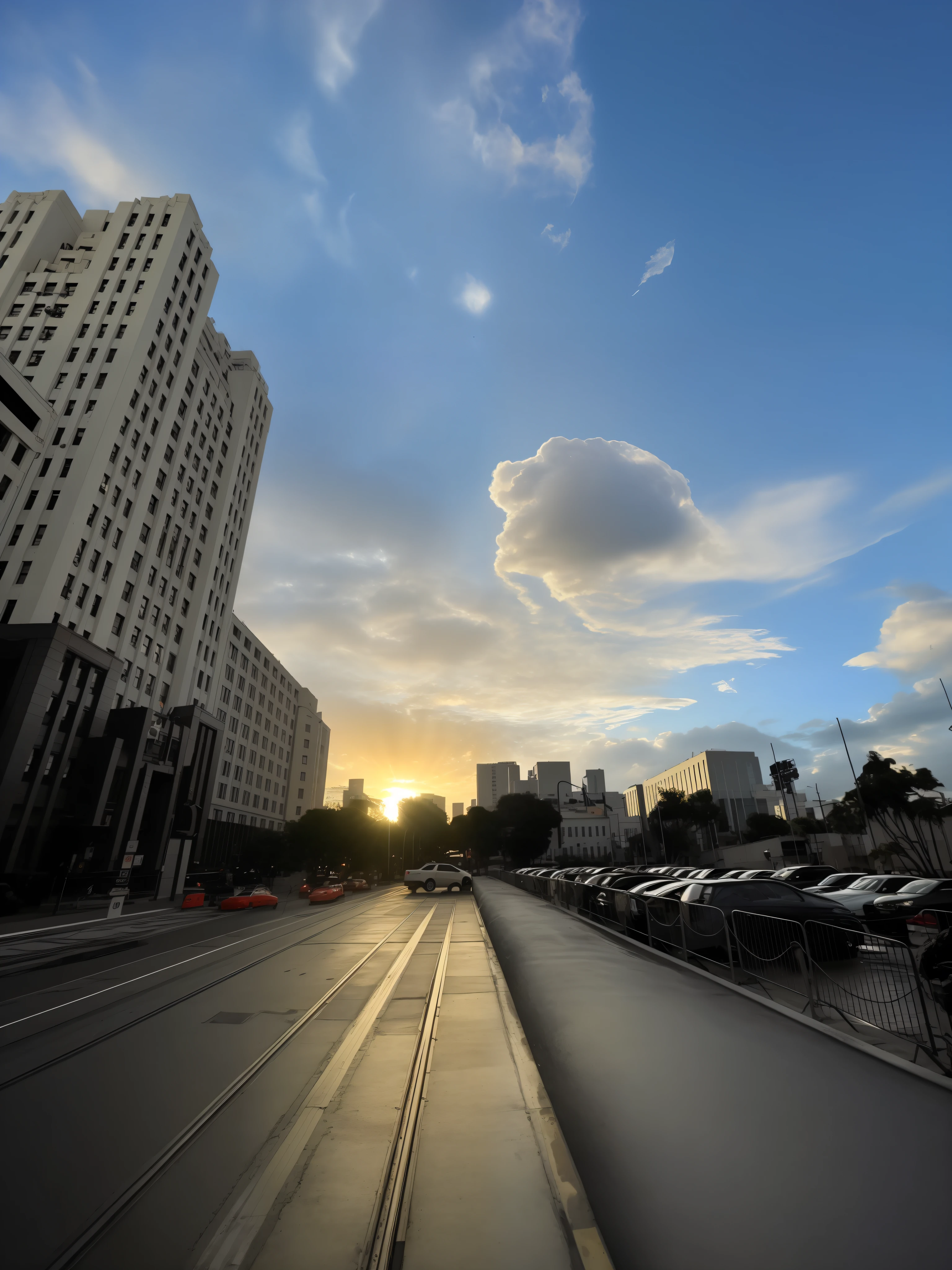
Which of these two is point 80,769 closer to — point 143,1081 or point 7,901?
point 7,901

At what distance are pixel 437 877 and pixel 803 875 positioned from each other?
26753 mm

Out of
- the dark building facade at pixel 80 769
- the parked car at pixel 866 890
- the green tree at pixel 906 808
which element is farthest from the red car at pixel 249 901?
the green tree at pixel 906 808

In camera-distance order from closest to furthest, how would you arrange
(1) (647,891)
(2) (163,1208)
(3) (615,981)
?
(2) (163,1208) → (3) (615,981) → (1) (647,891)

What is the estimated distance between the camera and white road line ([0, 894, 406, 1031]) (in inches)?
292

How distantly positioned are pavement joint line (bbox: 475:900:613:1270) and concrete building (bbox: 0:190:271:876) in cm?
3634

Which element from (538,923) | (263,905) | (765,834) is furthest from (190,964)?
(765,834)

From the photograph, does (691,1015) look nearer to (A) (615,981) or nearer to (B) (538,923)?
(A) (615,981)

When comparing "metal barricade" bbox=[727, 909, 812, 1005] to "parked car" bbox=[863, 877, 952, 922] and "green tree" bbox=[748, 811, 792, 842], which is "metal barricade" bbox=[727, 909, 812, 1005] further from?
"green tree" bbox=[748, 811, 792, 842]

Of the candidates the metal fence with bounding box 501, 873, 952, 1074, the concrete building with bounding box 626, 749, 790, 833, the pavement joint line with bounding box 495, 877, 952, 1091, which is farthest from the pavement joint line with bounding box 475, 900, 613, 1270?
the concrete building with bounding box 626, 749, 790, 833

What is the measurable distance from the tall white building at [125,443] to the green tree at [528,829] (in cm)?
4562

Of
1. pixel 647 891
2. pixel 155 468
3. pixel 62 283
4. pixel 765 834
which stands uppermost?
pixel 62 283

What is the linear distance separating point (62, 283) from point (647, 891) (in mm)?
70664

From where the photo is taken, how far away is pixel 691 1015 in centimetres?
548

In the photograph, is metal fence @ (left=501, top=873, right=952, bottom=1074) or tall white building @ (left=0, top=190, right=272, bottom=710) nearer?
metal fence @ (left=501, top=873, right=952, bottom=1074)
